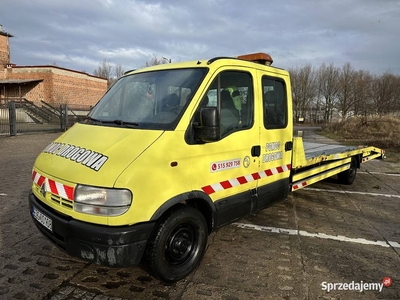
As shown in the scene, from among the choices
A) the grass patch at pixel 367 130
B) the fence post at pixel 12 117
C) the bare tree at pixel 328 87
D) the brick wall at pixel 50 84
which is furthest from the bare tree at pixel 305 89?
the fence post at pixel 12 117

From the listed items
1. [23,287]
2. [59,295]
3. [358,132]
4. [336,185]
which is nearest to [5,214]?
[23,287]

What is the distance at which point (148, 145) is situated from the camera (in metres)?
2.69

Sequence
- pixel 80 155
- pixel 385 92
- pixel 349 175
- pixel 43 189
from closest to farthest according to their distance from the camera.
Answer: pixel 80 155 → pixel 43 189 → pixel 349 175 → pixel 385 92

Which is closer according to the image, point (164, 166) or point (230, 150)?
point (164, 166)

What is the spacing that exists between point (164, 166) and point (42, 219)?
4.64ft

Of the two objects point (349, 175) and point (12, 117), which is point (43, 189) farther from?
point (12, 117)

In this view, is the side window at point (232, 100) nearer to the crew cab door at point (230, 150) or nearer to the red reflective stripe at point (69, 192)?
the crew cab door at point (230, 150)

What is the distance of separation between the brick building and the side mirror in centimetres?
3285

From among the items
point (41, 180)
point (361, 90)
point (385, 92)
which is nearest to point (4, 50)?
point (41, 180)

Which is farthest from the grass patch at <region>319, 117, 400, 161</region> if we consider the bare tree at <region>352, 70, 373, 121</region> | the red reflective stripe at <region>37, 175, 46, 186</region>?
the bare tree at <region>352, 70, 373, 121</region>

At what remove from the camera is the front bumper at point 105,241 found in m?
2.46

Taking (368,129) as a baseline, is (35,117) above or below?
above

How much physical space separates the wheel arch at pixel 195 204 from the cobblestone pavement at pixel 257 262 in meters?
0.60

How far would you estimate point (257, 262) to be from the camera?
3430 mm
